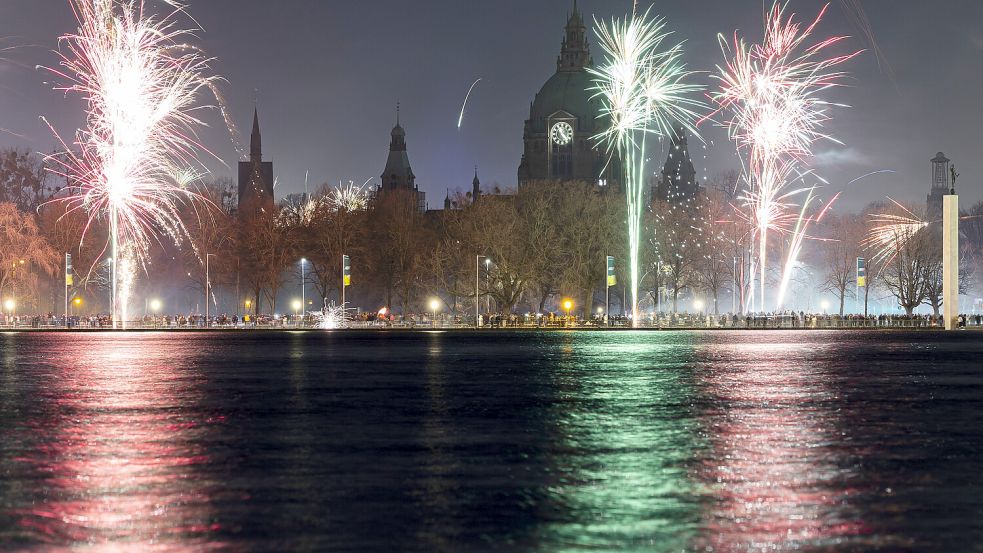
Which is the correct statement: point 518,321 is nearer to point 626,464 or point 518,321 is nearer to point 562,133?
point 626,464

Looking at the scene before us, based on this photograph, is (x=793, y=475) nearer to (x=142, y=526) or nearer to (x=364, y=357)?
(x=142, y=526)

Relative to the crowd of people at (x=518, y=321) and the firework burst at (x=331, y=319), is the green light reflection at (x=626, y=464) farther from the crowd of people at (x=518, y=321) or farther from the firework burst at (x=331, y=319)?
the firework burst at (x=331, y=319)

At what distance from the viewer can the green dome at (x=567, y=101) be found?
613 feet

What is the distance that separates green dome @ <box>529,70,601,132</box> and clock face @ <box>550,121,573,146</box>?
75.7 inches

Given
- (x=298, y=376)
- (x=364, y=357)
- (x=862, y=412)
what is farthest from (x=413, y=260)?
(x=862, y=412)

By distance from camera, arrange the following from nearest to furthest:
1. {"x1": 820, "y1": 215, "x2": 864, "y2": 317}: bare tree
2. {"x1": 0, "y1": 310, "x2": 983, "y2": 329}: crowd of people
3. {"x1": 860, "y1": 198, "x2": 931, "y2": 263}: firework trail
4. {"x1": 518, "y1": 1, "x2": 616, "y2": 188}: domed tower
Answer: {"x1": 0, "y1": 310, "x2": 983, "y2": 329}: crowd of people < {"x1": 860, "y1": 198, "x2": 931, "y2": 263}: firework trail < {"x1": 820, "y1": 215, "x2": 864, "y2": 317}: bare tree < {"x1": 518, "y1": 1, "x2": 616, "y2": 188}: domed tower

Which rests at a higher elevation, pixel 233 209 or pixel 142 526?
pixel 233 209

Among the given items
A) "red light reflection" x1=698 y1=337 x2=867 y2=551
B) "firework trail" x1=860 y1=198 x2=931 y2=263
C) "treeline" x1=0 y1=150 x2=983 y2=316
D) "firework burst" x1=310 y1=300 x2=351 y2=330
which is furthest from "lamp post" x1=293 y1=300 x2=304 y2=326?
"red light reflection" x1=698 y1=337 x2=867 y2=551

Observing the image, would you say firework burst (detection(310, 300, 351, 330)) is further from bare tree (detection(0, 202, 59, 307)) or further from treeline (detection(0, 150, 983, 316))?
bare tree (detection(0, 202, 59, 307))

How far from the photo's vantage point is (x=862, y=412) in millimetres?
26141

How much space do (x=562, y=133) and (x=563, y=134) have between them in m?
0.26

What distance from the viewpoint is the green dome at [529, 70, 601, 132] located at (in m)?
187

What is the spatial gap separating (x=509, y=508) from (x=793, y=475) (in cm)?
476

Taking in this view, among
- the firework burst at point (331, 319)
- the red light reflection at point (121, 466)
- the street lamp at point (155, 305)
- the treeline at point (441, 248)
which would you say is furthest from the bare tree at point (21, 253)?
the red light reflection at point (121, 466)
